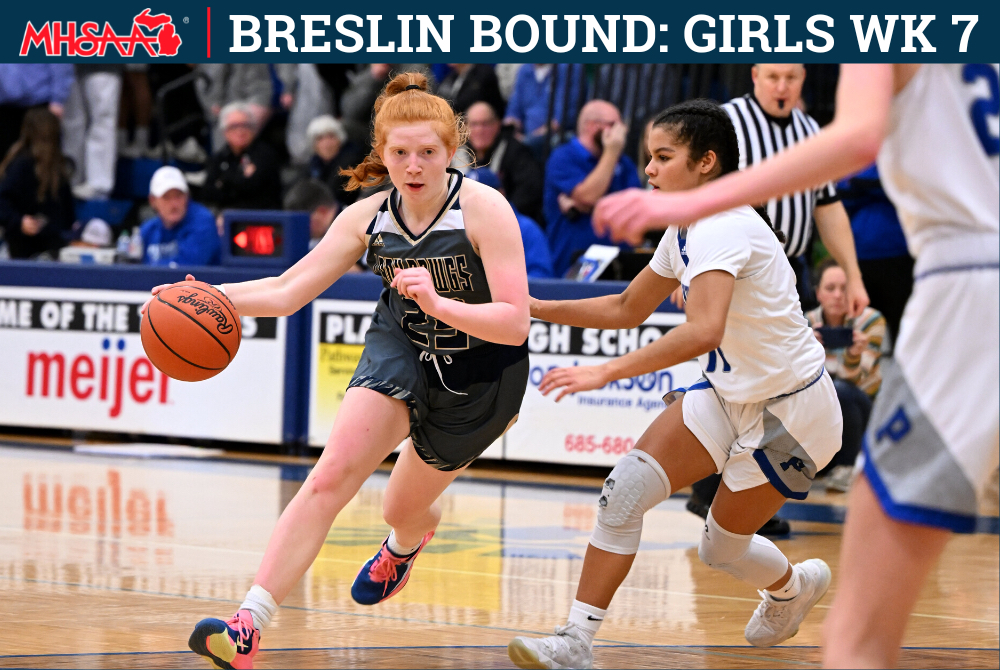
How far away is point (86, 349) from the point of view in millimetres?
10828

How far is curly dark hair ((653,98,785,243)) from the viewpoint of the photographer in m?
4.39

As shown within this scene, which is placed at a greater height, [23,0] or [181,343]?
[23,0]

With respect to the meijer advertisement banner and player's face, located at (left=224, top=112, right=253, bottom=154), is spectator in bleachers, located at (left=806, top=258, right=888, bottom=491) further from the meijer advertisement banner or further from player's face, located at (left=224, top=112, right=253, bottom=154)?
player's face, located at (left=224, top=112, right=253, bottom=154)

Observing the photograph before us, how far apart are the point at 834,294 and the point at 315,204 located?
475 centimetres

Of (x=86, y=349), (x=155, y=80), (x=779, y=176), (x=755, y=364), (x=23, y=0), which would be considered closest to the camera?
(x=779, y=176)

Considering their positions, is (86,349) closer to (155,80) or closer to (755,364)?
(155,80)

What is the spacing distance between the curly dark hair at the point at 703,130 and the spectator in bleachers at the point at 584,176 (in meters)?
6.16

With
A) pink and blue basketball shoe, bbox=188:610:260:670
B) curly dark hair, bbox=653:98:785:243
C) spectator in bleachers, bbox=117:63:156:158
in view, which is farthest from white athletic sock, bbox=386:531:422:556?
spectator in bleachers, bbox=117:63:156:158

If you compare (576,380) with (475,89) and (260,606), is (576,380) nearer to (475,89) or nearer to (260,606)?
(260,606)

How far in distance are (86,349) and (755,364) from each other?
7636mm

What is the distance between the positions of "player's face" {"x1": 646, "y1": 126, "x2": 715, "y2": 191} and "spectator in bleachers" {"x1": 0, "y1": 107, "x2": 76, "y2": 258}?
31.6 ft

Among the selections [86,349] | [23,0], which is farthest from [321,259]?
[23,0]

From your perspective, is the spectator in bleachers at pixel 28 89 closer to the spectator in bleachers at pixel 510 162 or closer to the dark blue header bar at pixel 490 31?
the dark blue header bar at pixel 490 31

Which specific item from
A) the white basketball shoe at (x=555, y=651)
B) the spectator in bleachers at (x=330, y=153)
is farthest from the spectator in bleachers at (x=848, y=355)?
the spectator in bleachers at (x=330, y=153)
